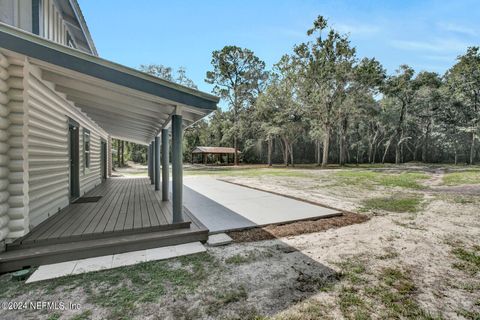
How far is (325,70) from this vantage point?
20281 millimetres

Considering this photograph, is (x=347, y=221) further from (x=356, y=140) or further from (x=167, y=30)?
(x=356, y=140)

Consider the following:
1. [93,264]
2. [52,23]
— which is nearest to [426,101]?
[52,23]

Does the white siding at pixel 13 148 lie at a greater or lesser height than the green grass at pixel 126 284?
greater

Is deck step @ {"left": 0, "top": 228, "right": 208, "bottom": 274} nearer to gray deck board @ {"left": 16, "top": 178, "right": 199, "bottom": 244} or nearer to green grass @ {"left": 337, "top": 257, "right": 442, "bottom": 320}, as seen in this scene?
gray deck board @ {"left": 16, "top": 178, "right": 199, "bottom": 244}

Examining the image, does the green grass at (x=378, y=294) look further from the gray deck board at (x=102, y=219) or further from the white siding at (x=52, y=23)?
the white siding at (x=52, y=23)

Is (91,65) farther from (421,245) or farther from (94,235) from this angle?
(421,245)

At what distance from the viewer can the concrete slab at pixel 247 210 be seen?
14.3 feet

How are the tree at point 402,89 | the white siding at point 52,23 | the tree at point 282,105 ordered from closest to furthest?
the white siding at point 52,23 → the tree at point 282,105 → the tree at point 402,89

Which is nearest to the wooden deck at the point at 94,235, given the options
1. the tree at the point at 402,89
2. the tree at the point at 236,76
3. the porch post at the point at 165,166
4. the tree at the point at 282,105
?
the porch post at the point at 165,166

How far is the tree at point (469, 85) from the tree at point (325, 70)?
492 inches

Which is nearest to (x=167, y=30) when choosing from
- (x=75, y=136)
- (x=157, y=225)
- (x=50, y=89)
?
(x=75, y=136)

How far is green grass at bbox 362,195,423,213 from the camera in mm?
5531

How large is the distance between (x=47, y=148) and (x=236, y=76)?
27.0m

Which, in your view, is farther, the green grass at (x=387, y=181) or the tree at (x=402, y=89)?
the tree at (x=402, y=89)
